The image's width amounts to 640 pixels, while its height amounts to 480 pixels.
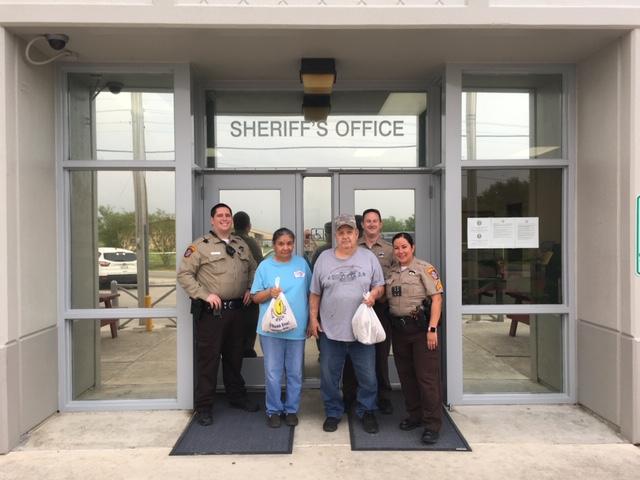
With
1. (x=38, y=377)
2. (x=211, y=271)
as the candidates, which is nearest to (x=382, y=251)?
(x=211, y=271)

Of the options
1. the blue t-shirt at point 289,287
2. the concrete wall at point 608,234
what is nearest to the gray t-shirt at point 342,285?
the blue t-shirt at point 289,287

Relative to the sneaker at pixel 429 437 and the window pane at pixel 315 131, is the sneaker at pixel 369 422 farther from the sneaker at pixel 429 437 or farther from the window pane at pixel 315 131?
the window pane at pixel 315 131

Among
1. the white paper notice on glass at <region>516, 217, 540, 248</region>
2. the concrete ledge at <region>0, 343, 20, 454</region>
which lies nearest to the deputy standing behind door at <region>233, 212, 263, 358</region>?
the concrete ledge at <region>0, 343, 20, 454</region>

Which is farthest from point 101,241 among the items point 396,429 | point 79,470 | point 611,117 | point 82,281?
point 611,117

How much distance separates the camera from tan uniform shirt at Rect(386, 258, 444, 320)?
3570 mm

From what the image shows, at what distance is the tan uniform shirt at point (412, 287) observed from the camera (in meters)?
3.57

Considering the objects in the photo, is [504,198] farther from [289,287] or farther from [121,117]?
[121,117]

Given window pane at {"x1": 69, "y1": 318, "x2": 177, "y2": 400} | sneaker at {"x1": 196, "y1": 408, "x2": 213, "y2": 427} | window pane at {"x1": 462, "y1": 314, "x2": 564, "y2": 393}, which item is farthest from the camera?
window pane at {"x1": 462, "y1": 314, "x2": 564, "y2": 393}

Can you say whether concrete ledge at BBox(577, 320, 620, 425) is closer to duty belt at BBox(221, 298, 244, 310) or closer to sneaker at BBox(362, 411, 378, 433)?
sneaker at BBox(362, 411, 378, 433)

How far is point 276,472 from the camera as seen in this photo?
3.21 m

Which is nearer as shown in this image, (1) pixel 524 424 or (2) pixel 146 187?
(1) pixel 524 424

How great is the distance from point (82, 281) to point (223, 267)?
143cm

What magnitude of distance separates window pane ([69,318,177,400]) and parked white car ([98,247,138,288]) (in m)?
0.38

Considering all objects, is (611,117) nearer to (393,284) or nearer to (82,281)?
(393,284)
